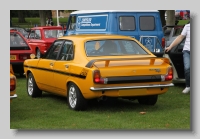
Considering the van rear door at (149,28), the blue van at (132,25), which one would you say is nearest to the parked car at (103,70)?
the blue van at (132,25)

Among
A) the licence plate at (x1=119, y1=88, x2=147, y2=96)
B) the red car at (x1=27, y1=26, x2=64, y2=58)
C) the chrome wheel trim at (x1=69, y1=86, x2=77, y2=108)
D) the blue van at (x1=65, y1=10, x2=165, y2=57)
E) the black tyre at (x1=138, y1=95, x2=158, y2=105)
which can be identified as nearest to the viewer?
the licence plate at (x1=119, y1=88, x2=147, y2=96)

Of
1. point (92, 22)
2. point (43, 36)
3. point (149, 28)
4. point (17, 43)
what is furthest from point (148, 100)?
point (43, 36)

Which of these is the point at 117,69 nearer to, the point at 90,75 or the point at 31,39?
the point at 90,75

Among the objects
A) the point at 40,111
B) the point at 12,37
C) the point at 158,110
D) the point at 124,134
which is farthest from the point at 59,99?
the point at 12,37

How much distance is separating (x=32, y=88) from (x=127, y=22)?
6827 millimetres

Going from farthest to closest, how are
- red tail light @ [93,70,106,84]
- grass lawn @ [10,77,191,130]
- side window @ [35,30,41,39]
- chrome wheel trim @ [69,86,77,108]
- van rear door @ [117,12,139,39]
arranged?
side window @ [35,30,41,39] < van rear door @ [117,12,139,39] < chrome wheel trim @ [69,86,77,108] < red tail light @ [93,70,106,84] < grass lawn @ [10,77,191,130]

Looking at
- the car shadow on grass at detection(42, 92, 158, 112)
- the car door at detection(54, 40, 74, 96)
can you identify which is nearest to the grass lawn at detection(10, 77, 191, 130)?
the car shadow on grass at detection(42, 92, 158, 112)

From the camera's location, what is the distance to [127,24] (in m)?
17.8

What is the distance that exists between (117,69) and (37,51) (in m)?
15.0

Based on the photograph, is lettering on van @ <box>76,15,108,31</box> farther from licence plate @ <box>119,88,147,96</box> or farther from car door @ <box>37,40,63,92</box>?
licence plate @ <box>119,88,147,96</box>

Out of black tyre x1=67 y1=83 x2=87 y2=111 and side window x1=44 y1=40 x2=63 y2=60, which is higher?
side window x1=44 y1=40 x2=63 y2=60

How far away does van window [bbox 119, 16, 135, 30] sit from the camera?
1773cm

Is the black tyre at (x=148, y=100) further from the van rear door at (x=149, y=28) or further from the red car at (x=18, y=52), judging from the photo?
the van rear door at (x=149, y=28)

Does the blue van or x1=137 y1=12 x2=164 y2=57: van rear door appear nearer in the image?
the blue van
